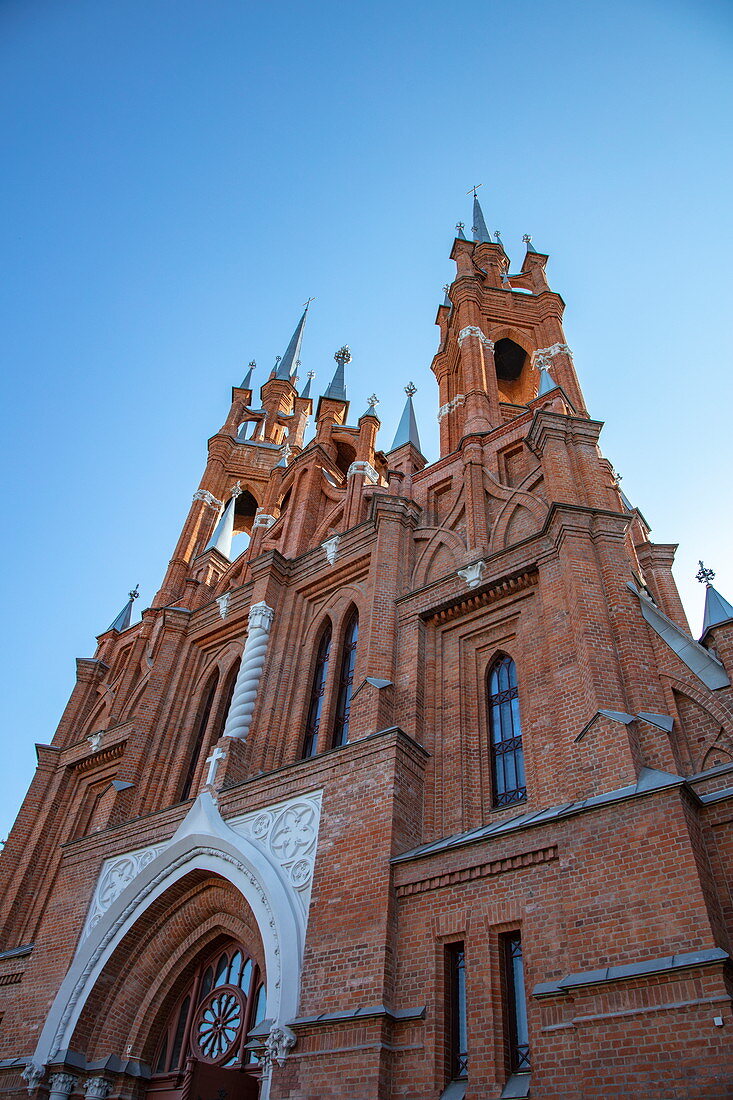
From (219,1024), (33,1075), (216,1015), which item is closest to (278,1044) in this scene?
(219,1024)

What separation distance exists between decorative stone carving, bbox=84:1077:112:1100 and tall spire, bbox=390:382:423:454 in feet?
42.8

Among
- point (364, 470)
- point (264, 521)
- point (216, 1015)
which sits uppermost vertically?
point (264, 521)

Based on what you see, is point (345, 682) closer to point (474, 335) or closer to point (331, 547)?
point (331, 547)

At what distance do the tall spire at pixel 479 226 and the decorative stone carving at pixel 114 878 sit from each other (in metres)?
21.0

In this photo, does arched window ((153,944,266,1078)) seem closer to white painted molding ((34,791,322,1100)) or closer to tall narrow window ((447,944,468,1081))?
white painted molding ((34,791,322,1100))

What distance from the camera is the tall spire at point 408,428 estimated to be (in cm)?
1923

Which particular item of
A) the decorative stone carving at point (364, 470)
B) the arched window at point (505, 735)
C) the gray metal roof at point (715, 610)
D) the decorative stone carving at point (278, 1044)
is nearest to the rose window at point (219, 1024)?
the decorative stone carving at point (278, 1044)

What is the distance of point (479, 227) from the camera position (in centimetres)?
2925

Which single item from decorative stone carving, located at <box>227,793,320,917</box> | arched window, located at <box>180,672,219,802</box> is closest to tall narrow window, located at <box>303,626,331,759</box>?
decorative stone carving, located at <box>227,793,320,917</box>

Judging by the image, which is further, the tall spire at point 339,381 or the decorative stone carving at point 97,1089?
the tall spire at point 339,381

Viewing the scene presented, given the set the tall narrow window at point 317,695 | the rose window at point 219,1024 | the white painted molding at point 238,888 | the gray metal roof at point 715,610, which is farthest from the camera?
the tall narrow window at point 317,695

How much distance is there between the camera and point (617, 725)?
10141 millimetres

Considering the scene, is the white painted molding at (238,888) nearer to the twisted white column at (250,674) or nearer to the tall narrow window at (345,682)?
the twisted white column at (250,674)

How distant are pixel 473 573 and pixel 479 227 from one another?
→ 62.9 feet
